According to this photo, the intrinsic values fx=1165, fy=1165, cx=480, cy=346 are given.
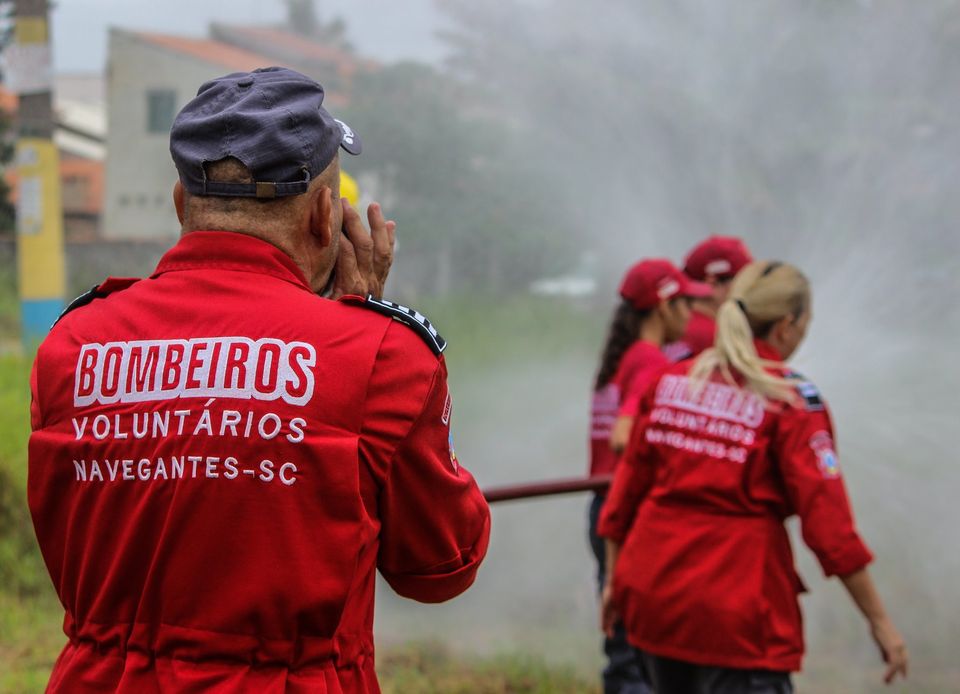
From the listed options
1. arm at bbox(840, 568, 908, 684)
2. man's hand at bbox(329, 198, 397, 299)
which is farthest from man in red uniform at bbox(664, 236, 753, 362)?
man's hand at bbox(329, 198, 397, 299)

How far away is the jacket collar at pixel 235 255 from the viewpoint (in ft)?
5.50

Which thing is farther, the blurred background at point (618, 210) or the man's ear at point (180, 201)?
the blurred background at point (618, 210)

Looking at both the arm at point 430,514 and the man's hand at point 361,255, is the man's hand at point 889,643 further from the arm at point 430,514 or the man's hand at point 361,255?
the man's hand at point 361,255

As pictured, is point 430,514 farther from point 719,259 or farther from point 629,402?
point 719,259

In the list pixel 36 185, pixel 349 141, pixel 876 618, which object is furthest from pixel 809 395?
pixel 36 185

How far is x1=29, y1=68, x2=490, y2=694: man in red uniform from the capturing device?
5.15ft

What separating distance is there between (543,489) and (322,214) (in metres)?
2.17

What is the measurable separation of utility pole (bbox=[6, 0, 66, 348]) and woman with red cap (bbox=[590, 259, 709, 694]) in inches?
167

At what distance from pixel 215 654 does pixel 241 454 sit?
0.90ft

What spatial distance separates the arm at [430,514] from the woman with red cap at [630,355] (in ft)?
8.01

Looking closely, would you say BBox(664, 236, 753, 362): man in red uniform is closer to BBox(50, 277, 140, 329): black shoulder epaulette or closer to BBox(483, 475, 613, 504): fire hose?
BBox(483, 475, 613, 504): fire hose

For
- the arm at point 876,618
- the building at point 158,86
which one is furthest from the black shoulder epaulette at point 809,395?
the building at point 158,86

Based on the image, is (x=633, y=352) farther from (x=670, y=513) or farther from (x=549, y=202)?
(x=549, y=202)

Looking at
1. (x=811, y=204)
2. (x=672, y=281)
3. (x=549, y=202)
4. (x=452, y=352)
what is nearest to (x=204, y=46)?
(x=549, y=202)
